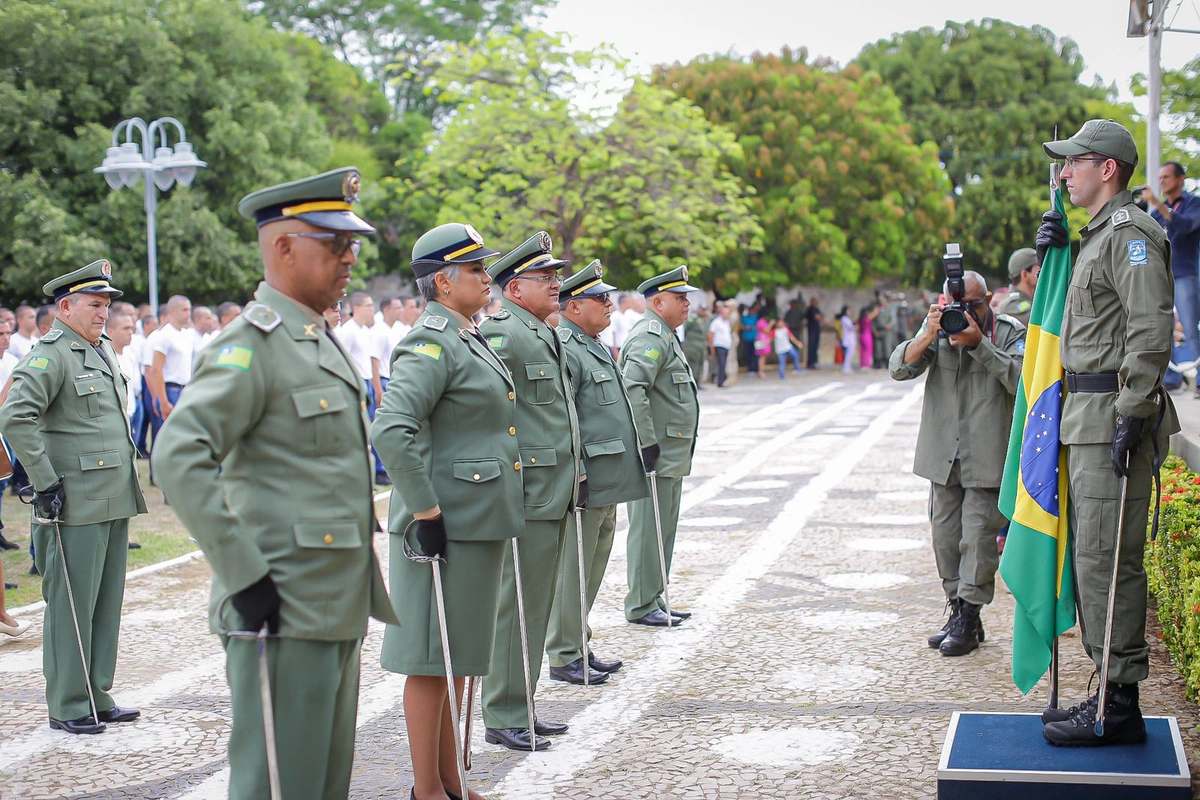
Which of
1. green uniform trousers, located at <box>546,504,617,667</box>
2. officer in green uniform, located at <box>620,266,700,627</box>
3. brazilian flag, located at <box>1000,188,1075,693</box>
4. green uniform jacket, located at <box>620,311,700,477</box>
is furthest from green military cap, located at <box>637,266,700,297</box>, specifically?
brazilian flag, located at <box>1000,188,1075,693</box>

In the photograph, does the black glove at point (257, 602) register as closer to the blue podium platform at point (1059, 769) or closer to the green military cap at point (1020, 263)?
the blue podium platform at point (1059, 769)

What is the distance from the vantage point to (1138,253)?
4949mm

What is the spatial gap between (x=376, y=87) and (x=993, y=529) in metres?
43.5

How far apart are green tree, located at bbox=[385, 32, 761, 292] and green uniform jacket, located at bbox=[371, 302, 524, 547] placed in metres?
21.5

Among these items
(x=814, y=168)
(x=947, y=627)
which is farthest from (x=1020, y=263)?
(x=814, y=168)

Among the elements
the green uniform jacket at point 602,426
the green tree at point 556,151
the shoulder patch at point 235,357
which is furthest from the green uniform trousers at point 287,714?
the green tree at point 556,151

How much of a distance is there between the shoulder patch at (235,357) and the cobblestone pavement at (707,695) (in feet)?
7.86

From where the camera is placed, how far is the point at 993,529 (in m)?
7.20

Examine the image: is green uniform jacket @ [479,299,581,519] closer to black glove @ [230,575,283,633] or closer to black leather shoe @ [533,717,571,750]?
black leather shoe @ [533,717,571,750]

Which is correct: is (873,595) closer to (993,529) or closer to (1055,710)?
(993,529)

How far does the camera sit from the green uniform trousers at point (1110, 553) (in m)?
4.98

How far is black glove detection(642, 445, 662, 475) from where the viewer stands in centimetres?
770

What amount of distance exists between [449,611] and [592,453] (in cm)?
230

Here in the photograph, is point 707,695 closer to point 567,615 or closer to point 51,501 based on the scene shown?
point 567,615
